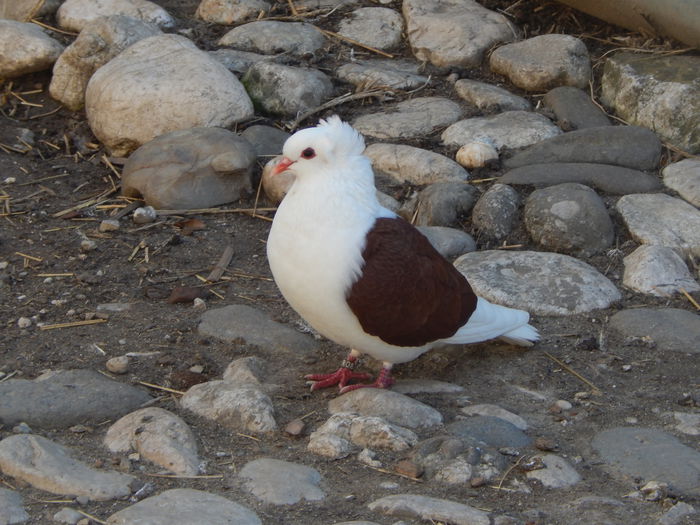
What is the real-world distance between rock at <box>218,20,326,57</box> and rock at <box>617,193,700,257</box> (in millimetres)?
2701

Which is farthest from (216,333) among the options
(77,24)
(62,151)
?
(77,24)

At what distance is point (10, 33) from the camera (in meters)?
6.91

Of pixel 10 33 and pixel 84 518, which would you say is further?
pixel 10 33

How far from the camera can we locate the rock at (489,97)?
6.59 m

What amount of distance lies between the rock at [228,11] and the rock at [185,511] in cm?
510

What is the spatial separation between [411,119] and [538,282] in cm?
185

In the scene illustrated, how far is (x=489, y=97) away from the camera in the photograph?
21.8 ft

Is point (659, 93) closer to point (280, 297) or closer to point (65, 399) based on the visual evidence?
point (280, 297)

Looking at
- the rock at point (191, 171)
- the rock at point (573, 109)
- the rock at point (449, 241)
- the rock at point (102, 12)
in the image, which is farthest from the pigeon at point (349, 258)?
the rock at point (102, 12)

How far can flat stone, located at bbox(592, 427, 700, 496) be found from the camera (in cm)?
352

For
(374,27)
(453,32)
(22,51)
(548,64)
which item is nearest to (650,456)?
(548,64)

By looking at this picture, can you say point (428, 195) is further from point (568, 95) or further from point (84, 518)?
point (84, 518)

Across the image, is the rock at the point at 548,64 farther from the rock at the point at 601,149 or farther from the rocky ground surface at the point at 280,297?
the rock at the point at 601,149

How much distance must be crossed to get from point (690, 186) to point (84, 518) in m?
3.88
